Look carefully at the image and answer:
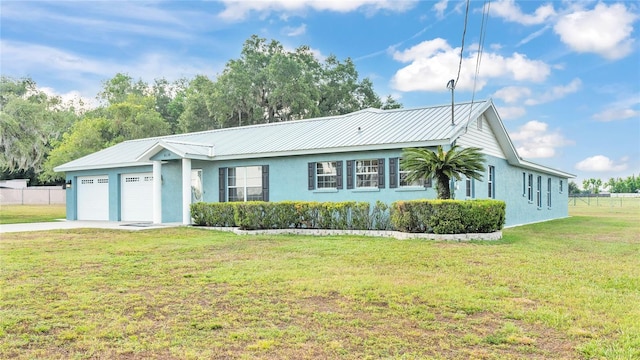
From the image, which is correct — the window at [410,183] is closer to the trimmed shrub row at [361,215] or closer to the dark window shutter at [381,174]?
the dark window shutter at [381,174]

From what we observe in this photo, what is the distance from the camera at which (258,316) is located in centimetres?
518

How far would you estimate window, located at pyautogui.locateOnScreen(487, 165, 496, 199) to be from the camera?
1712cm

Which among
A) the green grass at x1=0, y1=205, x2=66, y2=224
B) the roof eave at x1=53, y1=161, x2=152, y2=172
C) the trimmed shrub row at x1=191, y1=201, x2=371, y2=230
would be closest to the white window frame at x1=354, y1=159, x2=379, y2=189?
the trimmed shrub row at x1=191, y1=201, x2=371, y2=230

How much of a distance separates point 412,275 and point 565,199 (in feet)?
80.5

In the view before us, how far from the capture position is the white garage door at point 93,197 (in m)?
21.4

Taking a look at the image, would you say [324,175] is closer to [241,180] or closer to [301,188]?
[301,188]

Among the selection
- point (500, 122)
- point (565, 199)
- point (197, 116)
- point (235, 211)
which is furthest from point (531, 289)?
point (197, 116)

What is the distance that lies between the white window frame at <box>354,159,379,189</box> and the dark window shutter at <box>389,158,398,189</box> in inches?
20.1

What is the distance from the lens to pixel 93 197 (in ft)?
71.7

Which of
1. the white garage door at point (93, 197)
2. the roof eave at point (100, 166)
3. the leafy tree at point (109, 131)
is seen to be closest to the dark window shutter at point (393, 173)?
the roof eave at point (100, 166)

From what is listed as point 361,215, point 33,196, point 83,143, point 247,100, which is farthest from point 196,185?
point 33,196

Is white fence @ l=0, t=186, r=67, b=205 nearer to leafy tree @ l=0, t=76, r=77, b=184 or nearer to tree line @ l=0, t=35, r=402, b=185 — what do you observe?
tree line @ l=0, t=35, r=402, b=185

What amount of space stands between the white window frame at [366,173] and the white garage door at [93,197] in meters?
12.1

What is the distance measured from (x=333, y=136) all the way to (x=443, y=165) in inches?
199
